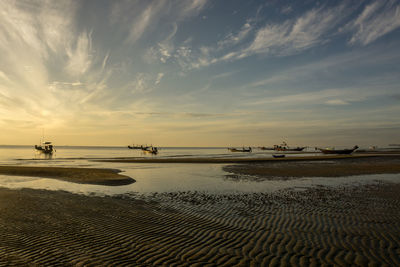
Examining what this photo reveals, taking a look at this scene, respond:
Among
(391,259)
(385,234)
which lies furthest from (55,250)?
(385,234)

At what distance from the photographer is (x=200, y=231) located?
9812 millimetres

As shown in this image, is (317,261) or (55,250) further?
(55,250)

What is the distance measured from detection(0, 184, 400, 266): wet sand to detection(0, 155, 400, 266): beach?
1.3 inches

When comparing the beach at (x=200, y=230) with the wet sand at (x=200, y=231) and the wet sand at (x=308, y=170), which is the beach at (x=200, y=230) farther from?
the wet sand at (x=308, y=170)

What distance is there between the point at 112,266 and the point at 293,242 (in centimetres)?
622

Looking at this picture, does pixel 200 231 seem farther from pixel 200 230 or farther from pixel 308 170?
pixel 308 170

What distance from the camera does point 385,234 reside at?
365 inches

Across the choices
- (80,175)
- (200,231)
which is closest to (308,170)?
(200,231)

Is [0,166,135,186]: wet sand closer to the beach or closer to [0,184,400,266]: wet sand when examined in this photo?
the beach

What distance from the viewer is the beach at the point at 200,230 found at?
23.5ft

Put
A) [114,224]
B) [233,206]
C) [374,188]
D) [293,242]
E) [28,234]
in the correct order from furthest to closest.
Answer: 1. [374,188]
2. [233,206]
3. [114,224]
4. [28,234]
5. [293,242]

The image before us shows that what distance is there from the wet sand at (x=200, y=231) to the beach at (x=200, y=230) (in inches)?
1.3

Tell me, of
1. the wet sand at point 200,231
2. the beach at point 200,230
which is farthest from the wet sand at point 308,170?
the wet sand at point 200,231

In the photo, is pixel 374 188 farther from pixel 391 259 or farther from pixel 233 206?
pixel 391 259
